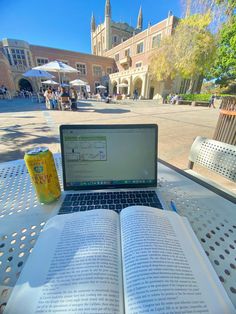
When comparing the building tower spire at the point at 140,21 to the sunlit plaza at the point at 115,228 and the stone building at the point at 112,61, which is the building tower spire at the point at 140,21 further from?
the sunlit plaza at the point at 115,228

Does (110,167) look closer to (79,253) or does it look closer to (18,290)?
(79,253)

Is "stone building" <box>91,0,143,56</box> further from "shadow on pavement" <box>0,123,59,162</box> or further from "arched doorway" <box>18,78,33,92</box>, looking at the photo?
"shadow on pavement" <box>0,123,59,162</box>

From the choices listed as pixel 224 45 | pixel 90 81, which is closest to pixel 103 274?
pixel 224 45

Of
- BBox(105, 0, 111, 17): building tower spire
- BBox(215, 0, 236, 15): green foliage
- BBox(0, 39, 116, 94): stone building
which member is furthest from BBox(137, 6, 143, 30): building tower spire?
BBox(215, 0, 236, 15): green foliage

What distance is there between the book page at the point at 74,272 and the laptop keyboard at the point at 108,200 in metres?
0.15

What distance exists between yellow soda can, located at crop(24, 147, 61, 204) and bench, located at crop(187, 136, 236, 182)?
137 cm

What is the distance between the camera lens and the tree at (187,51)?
12.1m

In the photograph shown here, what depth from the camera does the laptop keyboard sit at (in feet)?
2.64

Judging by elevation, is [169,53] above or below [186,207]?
above

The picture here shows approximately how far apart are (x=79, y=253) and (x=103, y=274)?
108 millimetres

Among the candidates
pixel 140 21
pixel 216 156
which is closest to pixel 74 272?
pixel 216 156

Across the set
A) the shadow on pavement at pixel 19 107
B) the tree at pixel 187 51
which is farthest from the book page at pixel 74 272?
the tree at pixel 187 51

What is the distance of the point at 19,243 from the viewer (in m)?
0.62

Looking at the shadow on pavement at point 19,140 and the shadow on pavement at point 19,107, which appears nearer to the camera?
the shadow on pavement at point 19,140
